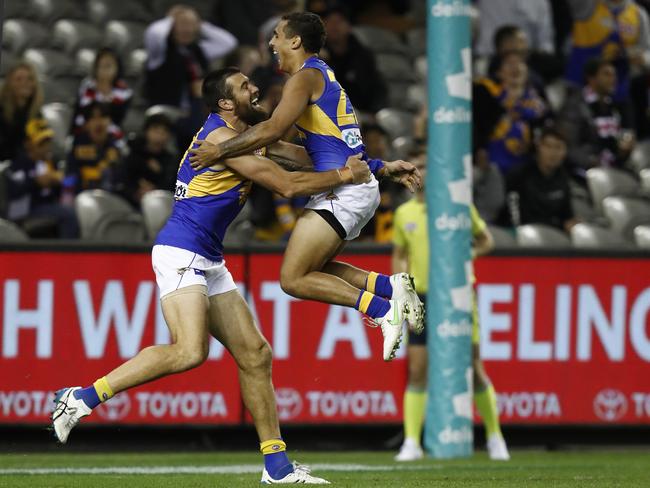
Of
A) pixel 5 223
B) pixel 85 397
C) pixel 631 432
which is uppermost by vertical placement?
pixel 5 223

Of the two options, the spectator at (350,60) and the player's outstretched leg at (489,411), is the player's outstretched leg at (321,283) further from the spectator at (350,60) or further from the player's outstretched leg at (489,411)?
the spectator at (350,60)

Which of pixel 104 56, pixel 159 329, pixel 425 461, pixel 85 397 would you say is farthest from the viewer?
pixel 104 56

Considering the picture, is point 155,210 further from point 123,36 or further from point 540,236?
point 123,36

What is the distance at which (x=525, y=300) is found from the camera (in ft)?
43.6

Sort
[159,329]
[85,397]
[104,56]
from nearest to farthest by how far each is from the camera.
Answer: [85,397]
[159,329]
[104,56]

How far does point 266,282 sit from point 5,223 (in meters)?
2.28

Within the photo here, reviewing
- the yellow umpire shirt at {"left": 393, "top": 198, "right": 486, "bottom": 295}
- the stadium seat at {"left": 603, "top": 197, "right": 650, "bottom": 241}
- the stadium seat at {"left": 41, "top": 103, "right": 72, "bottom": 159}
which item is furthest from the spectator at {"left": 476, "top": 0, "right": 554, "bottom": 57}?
the yellow umpire shirt at {"left": 393, "top": 198, "right": 486, "bottom": 295}

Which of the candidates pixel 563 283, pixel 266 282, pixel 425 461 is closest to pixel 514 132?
pixel 563 283

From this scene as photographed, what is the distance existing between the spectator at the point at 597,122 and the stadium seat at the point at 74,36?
535cm

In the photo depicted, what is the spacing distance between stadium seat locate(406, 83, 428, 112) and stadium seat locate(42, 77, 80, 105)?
12.3ft

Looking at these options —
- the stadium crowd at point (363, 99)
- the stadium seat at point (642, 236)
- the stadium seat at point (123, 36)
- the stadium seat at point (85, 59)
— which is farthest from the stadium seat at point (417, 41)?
the stadium seat at point (642, 236)

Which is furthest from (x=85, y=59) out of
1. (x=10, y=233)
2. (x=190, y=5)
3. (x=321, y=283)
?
(x=321, y=283)

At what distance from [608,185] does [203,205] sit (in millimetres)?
7511

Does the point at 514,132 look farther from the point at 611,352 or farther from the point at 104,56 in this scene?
the point at 104,56
